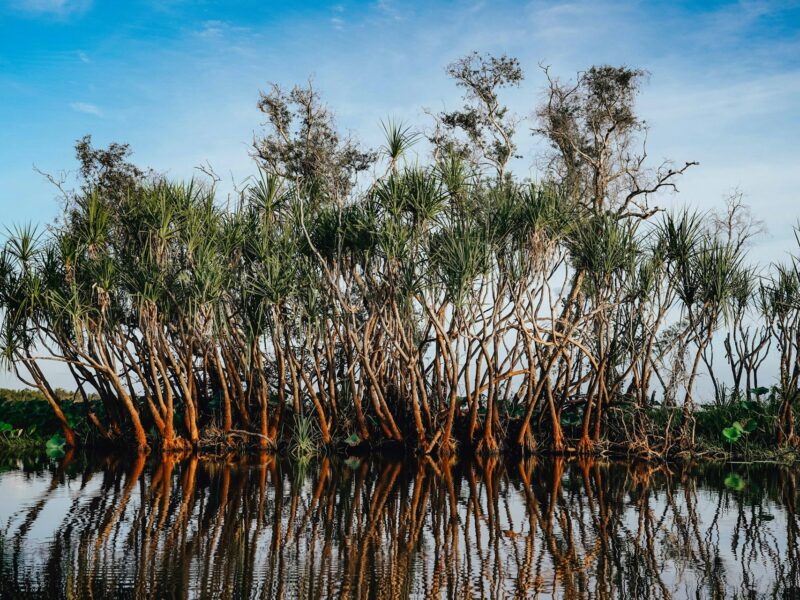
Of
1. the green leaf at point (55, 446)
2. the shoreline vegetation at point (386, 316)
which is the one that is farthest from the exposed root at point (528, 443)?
the green leaf at point (55, 446)

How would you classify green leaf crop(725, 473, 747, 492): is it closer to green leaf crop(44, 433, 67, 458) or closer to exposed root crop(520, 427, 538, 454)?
exposed root crop(520, 427, 538, 454)

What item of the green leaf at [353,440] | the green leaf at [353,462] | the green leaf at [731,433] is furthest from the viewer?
the green leaf at [353,440]

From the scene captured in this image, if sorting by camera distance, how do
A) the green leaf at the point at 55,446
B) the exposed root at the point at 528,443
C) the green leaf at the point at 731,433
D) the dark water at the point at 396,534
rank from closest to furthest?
the dark water at the point at 396,534, the green leaf at the point at 731,433, the exposed root at the point at 528,443, the green leaf at the point at 55,446

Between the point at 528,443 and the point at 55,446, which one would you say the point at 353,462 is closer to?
the point at 528,443

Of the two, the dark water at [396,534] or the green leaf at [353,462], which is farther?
the green leaf at [353,462]

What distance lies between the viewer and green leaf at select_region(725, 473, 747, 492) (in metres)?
11.1

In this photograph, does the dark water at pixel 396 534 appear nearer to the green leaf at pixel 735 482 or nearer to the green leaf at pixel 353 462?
the green leaf at pixel 735 482

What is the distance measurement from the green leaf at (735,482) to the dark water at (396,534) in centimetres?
7

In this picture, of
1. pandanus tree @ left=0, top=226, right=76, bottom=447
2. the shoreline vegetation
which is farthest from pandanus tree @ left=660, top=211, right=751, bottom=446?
pandanus tree @ left=0, top=226, right=76, bottom=447

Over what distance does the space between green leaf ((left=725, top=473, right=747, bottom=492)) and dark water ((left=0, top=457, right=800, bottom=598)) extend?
0.25 ft

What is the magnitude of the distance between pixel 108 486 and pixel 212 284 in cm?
414

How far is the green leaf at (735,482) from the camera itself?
1114 cm

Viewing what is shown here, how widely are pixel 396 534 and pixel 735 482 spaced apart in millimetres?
6214


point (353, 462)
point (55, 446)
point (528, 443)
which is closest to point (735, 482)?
point (528, 443)
